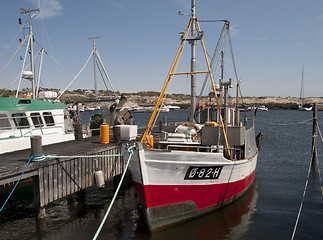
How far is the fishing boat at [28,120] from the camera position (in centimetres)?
1371

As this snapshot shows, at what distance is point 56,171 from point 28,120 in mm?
5966

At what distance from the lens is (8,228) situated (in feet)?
34.8

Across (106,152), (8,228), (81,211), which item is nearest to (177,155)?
(106,152)

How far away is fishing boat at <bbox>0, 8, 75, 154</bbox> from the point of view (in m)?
13.7

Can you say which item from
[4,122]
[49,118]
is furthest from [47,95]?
[4,122]

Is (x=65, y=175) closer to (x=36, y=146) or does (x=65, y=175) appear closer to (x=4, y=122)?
(x=36, y=146)

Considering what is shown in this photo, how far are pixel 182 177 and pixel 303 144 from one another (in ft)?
86.6

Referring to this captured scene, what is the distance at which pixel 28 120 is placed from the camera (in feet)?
50.3

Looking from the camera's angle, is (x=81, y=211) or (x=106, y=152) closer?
(x=81, y=211)

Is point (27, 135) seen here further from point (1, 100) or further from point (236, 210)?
point (236, 210)

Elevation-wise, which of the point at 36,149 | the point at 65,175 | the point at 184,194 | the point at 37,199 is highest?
the point at 36,149

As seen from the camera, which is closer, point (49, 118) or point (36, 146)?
point (36, 146)

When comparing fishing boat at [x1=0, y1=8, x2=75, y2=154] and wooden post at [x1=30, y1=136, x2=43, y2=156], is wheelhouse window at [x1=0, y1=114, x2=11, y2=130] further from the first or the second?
wooden post at [x1=30, y1=136, x2=43, y2=156]

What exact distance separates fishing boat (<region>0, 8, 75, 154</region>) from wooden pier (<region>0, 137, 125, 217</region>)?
3.49 ft
